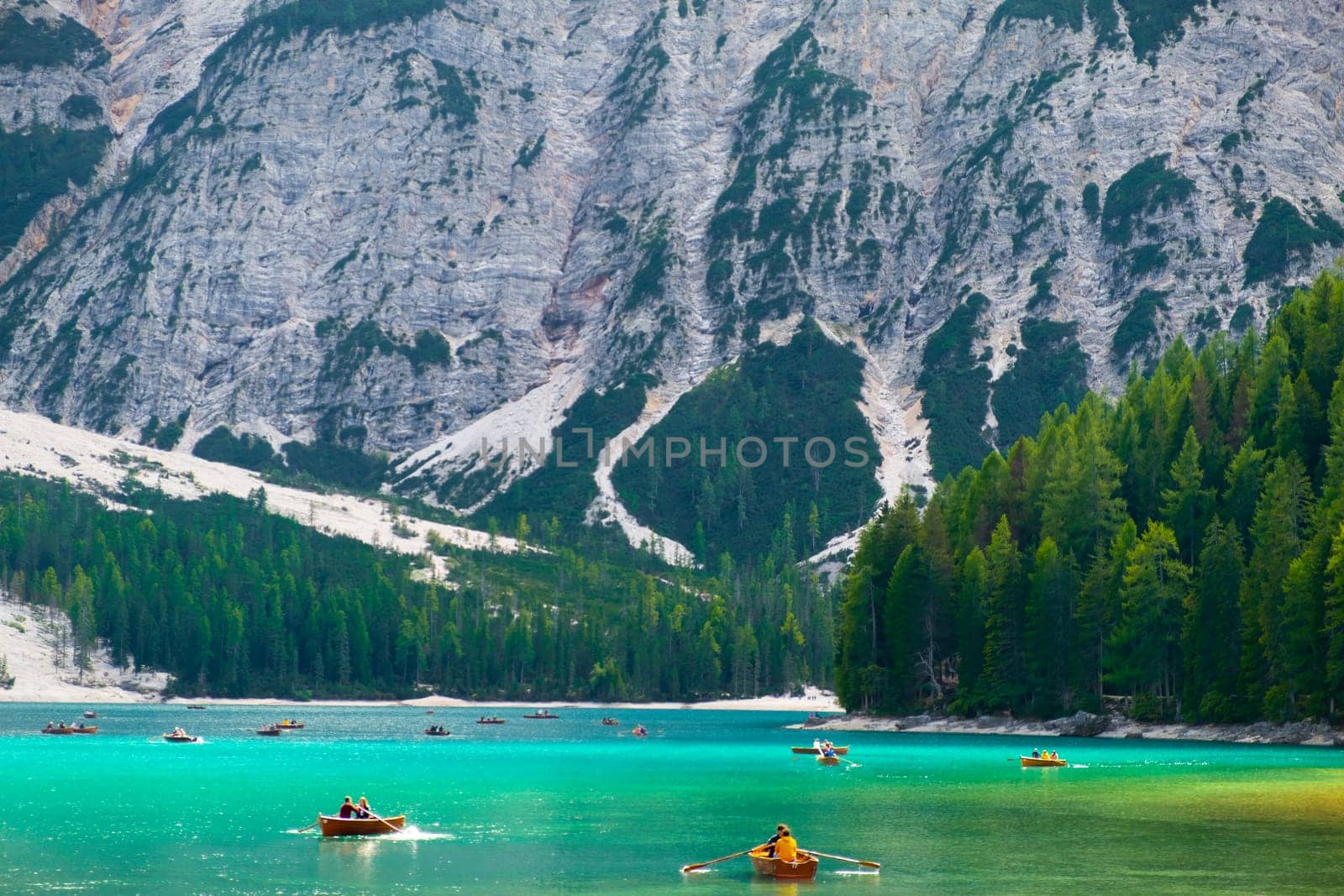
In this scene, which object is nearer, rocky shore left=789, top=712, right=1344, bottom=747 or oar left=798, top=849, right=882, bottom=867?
oar left=798, top=849, right=882, bottom=867

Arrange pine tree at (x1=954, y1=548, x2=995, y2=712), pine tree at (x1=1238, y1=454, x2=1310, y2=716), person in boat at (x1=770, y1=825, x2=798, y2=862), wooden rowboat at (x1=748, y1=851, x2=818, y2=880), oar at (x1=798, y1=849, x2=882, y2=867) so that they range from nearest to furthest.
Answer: wooden rowboat at (x1=748, y1=851, x2=818, y2=880), person in boat at (x1=770, y1=825, x2=798, y2=862), oar at (x1=798, y1=849, x2=882, y2=867), pine tree at (x1=1238, y1=454, x2=1310, y2=716), pine tree at (x1=954, y1=548, x2=995, y2=712)

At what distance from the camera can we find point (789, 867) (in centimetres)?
5759

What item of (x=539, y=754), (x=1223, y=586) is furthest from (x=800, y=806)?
(x=1223, y=586)

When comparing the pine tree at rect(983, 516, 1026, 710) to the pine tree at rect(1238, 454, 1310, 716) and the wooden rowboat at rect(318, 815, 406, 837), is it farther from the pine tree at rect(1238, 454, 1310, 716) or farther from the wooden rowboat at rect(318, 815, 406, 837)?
the wooden rowboat at rect(318, 815, 406, 837)

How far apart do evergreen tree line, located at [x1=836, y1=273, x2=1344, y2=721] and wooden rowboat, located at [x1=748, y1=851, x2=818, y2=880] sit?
65.0m

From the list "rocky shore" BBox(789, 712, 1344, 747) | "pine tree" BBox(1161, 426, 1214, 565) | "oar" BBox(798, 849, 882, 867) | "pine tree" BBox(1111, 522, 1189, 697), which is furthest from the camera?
"pine tree" BBox(1161, 426, 1214, 565)

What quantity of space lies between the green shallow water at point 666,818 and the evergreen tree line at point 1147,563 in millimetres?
8204

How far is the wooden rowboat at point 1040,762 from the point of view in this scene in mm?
100500

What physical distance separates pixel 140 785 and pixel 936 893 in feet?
186

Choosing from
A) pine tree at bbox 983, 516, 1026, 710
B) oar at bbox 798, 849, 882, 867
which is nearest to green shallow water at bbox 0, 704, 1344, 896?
oar at bbox 798, 849, 882, 867

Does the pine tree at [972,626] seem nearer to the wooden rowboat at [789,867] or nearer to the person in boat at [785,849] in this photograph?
the person in boat at [785,849]

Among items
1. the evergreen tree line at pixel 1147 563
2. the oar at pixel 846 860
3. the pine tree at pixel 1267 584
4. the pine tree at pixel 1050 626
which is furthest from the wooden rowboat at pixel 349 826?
the pine tree at pixel 1050 626

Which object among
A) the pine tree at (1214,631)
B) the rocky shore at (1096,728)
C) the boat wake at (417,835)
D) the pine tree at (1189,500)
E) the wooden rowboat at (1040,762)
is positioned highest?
the pine tree at (1189,500)

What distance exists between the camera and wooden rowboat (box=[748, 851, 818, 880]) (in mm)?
57344
